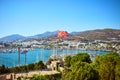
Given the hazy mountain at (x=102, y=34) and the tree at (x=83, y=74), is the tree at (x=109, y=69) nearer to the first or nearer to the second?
the tree at (x=83, y=74)

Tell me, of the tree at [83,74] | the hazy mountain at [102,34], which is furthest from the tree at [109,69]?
the hazy mountain at [102,34]

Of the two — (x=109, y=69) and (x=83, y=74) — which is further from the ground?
(x=83, y=74)

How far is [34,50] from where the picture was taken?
127875 mm

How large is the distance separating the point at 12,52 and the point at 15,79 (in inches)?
3536

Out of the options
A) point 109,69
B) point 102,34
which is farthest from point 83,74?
point 102,34

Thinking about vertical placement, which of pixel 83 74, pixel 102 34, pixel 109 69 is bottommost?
pixel 109 69

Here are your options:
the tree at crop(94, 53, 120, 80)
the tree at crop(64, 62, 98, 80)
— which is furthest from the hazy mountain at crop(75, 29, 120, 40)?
the tree at crop(64, 62, 98, 80)

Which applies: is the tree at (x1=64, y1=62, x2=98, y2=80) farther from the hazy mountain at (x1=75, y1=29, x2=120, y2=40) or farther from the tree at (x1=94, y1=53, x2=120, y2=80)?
the hazy mountain at (x1=75, y1=29, x2=120, y2=40)

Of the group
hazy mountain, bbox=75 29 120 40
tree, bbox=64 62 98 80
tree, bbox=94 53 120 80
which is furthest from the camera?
hazy mountain, bbox=75 29 120 40

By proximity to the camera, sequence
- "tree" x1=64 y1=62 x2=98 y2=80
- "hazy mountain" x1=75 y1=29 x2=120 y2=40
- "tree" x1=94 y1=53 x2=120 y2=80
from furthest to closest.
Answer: "hazy mountain" x1=75 y1=29 x2=120 y2=40 < "tree" x1=94 y1=53 x2=120 y2=80 < "tree" x1=64 y1=62 x2=98 y2=80

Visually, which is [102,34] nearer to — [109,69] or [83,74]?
[109,69]

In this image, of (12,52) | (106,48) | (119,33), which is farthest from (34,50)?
(119,33)

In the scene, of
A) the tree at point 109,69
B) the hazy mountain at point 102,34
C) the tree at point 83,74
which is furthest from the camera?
the hazy mountain at point 102,34

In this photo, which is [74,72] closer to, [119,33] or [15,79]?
[15,79]
